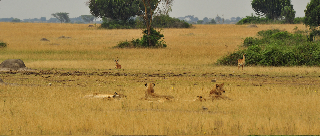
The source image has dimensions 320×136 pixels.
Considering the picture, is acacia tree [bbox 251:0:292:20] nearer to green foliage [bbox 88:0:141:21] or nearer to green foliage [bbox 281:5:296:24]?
green foliage [bbox 281:5:296:24]

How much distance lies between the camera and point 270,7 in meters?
98.8

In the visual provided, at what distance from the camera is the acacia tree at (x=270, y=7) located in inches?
3858

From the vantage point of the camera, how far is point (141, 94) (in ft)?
45.9

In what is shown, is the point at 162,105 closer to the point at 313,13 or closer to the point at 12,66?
the point at 12,66

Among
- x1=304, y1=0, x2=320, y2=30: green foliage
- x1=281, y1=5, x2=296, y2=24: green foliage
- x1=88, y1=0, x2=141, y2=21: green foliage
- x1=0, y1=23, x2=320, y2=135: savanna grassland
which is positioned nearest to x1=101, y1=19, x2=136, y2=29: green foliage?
x1=88, y1=0, x2=141, y2=21: green foliage

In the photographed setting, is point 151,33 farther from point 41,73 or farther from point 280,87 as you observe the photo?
point 280,87

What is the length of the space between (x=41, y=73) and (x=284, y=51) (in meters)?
14.4

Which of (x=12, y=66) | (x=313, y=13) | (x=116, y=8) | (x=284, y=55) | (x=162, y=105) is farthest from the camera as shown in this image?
(x=116, y=8)

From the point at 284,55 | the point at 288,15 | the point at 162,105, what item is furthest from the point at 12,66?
the point at 288,15

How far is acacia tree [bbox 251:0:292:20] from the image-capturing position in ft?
322

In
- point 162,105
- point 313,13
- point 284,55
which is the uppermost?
point 313,13

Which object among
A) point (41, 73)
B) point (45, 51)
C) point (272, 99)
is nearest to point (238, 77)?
point (272, 99)

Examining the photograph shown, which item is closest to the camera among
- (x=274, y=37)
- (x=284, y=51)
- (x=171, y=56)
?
(x=284, y=51)

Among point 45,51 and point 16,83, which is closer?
point 16,83
